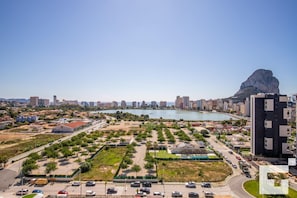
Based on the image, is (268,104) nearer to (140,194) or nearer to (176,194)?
(176,194)

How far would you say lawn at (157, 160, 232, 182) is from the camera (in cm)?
1169

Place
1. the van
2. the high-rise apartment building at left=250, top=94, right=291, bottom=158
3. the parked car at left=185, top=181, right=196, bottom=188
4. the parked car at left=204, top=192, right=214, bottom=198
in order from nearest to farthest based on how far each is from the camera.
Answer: the parked car at left=204, top=192, right=214, bottom=198 < the parked car at left=185, top=181, right=196, bottom=188 < the van < the high-rise apartment building at left=250, top=94, right=291, bottom=158

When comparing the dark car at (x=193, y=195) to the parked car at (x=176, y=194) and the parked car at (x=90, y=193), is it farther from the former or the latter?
the parked car at (x=90, y=193)

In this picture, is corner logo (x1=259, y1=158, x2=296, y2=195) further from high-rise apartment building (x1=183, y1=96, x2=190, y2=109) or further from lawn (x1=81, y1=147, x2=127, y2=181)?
high-rise apartment building (x1=183, y1=96, x2=190, y2=109)

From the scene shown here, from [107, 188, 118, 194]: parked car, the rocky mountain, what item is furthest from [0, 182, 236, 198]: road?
the rocky mountain

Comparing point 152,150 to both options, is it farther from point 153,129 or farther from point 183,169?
point 153,129

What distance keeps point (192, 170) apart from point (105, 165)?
5.29 meters

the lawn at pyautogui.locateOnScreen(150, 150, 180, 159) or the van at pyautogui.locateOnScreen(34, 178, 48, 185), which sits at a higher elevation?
the lawn at pyautogui.locateOnScreen(150, 150, 180, 159)

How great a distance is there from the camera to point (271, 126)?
15.5 meters

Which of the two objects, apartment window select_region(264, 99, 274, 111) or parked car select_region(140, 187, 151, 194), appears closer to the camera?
parked car select_region(140, 187, 151, 194)

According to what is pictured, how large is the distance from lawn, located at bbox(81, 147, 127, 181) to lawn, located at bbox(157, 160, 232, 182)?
273cm

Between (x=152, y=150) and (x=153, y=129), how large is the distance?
12568 millimetres

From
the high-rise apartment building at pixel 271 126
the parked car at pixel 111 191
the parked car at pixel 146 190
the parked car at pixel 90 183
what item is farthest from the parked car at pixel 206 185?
the high-rise apartment building at pixel 271 126

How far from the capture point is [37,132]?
93.2 ft
